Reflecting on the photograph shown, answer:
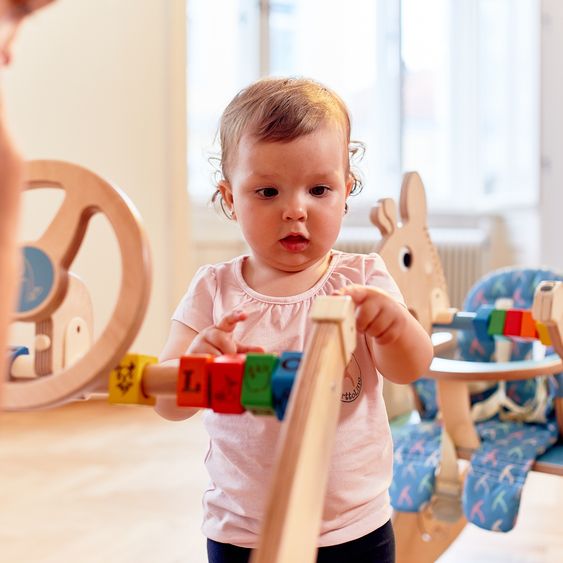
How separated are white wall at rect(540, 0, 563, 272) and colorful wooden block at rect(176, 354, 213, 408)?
285 cm

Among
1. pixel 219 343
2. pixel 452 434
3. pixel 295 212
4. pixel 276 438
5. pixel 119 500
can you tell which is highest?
pixel 295 212

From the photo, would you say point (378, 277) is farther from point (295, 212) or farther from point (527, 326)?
point (527, 326)

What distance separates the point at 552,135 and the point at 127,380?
300 centimetres

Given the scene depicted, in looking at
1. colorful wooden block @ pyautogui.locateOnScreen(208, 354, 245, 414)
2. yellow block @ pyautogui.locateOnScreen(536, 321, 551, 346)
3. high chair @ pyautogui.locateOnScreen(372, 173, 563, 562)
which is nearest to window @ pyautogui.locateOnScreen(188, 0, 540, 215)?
high chair @ pyautogui.locateOnScreen(372, 173, 563, 562)

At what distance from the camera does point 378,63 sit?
3809mm

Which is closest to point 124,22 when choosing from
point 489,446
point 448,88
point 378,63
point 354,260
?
point 378,63

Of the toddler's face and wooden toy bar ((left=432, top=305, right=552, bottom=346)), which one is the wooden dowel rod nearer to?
the toddler's face

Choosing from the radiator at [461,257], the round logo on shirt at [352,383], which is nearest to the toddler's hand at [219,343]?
the round logo on shirt at [352,383]

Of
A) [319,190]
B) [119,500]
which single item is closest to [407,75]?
[119,500]

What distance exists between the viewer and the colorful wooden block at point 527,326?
1.32 meters

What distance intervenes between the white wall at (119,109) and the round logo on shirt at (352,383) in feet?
7.62

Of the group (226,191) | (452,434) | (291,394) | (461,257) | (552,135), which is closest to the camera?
(291,394)

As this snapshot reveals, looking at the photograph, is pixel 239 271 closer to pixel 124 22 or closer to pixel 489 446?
pixel 489 446

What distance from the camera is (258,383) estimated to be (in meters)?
0.64
